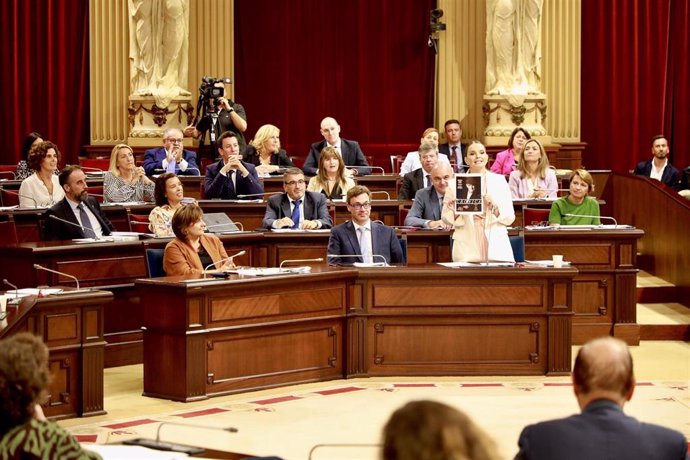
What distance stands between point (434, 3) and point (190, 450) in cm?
1210

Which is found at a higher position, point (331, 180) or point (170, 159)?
point (170, 159)

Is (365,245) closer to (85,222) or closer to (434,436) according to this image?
(85,222)

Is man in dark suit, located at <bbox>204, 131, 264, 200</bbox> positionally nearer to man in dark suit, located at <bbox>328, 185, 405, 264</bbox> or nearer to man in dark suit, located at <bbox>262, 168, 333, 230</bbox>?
man in dark suit, located at <bbox>262, 168, 333, 230</bbox>

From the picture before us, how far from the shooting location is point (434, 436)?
2541 millimetres

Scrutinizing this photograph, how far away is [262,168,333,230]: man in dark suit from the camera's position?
9922mm

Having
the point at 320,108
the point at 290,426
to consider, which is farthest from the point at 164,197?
the point at 320,108

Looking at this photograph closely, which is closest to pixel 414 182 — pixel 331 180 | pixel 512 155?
pixel 331 180

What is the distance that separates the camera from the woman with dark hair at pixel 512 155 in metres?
12.1

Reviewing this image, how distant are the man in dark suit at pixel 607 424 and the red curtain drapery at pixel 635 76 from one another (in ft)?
40.6

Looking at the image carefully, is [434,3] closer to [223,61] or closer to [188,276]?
[223,61]

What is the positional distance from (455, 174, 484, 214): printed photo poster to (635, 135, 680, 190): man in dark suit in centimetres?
539

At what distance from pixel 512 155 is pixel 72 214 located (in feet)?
14.9

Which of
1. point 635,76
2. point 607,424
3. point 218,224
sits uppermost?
point 635,76

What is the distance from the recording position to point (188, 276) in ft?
26.8
